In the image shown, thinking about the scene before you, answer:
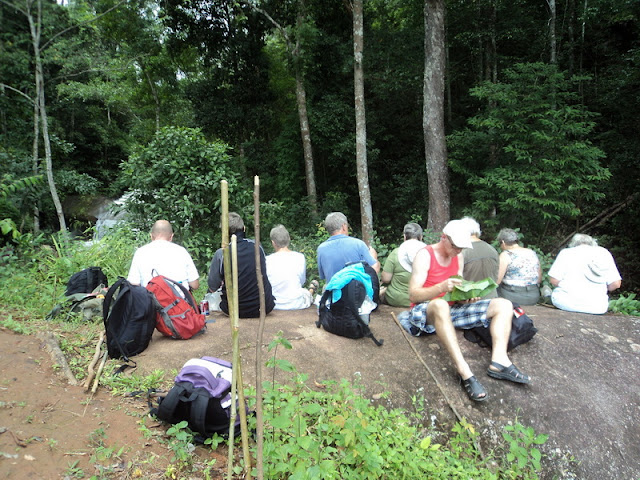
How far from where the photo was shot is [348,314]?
13.0ft

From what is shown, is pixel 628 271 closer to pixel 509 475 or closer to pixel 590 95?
pixel 590 95

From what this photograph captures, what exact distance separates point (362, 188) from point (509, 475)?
8068 mm

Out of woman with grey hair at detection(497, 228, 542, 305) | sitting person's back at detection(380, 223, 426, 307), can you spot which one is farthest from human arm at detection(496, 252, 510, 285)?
sitting person's back at detection(380, 223, 426, 307)

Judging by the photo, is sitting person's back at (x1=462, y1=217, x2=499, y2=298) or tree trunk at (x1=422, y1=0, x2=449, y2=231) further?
tree trunk at (x1=422, y1=0, x2=449, y2=231)

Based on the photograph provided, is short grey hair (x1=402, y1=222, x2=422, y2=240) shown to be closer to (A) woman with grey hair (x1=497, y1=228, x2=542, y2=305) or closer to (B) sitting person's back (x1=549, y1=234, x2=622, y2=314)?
(A) woman with grey hair (x1=497, y1=228, x2=542, y2=305)

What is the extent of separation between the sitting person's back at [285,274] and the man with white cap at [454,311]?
→ 5.43 ft

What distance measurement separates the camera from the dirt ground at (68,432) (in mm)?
2125

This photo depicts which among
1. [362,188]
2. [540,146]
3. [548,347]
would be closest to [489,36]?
[540,146]

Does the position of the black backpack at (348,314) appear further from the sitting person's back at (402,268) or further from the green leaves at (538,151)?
the green leaves at (538,151)

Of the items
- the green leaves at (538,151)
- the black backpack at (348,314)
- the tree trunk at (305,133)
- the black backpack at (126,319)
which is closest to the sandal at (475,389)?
the black backpack at (348,314)

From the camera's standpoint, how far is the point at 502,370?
11.5 ft

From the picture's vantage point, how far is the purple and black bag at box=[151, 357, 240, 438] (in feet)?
8.18

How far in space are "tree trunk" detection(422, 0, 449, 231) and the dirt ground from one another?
27.3 feet

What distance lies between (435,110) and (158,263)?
A: 7637 millimetres
